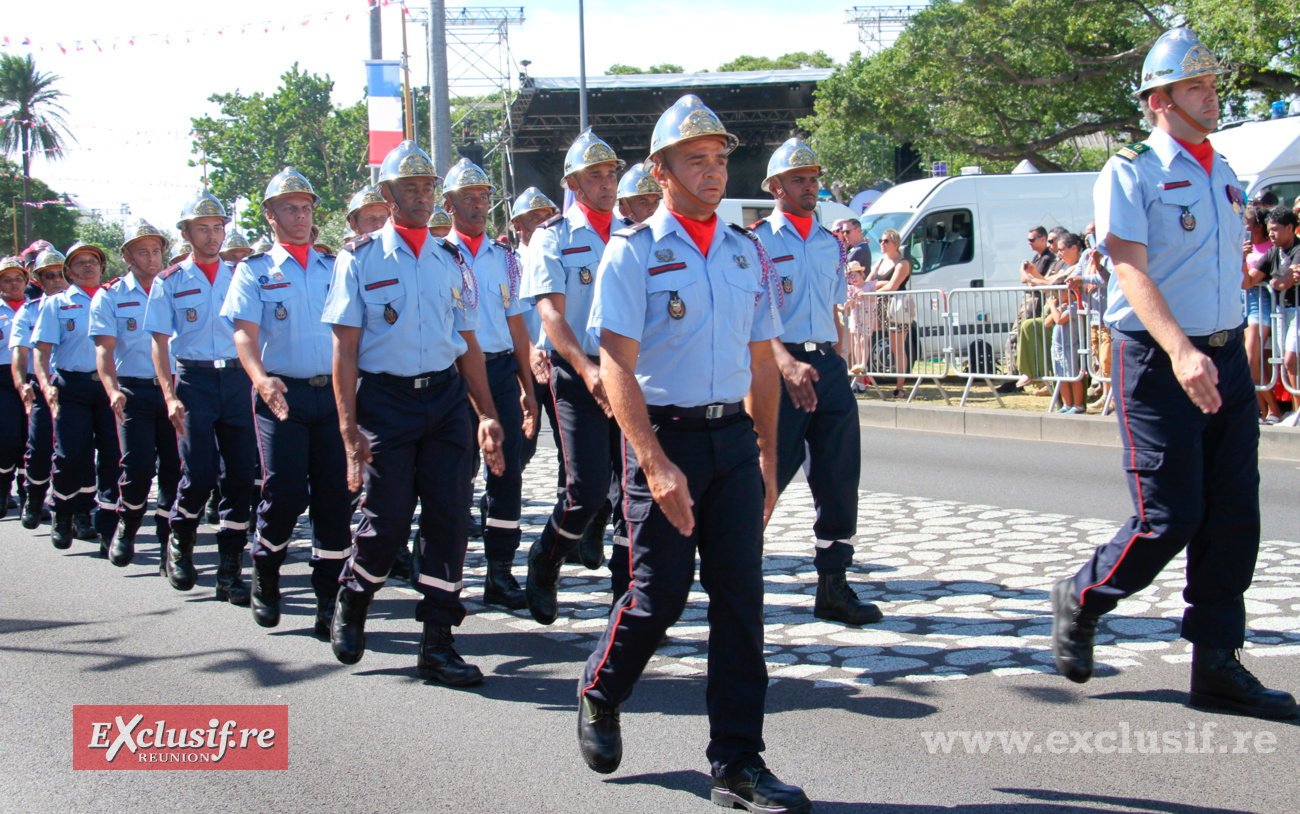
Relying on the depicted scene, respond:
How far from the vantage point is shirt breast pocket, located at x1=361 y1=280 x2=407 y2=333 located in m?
5.11

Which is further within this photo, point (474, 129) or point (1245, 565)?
point (474, 129)

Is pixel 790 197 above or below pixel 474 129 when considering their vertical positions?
below

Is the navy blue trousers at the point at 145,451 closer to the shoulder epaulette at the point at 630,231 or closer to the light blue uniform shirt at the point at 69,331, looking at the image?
the light blue uniform shirt at the point at 69,331

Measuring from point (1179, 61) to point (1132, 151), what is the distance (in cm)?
34

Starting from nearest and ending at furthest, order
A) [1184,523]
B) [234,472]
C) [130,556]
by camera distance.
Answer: [1184,523]
[234,472]
[130,556]

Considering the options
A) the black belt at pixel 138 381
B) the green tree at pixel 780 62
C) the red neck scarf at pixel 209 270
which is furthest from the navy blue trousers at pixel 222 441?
the green tree at pixel 780 62

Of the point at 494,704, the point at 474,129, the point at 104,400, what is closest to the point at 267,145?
the point at 474,129

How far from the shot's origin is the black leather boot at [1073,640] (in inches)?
166

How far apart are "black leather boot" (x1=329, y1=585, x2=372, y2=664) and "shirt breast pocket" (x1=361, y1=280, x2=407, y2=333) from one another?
3.77 feet

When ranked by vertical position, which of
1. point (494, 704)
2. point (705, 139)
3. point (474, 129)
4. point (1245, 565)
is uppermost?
point (474, 129)

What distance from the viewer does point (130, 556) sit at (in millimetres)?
8070

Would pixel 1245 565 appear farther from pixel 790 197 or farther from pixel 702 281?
pixel 790 197

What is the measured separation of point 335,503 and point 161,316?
2050mm

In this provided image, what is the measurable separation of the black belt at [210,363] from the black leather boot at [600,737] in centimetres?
387
